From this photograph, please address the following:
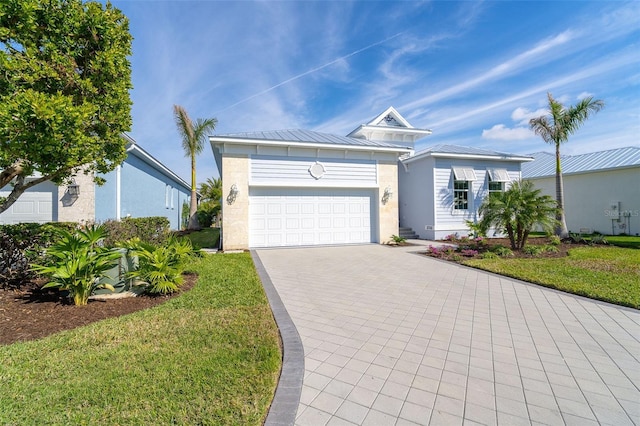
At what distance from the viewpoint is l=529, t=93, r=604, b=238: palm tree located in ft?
40.8

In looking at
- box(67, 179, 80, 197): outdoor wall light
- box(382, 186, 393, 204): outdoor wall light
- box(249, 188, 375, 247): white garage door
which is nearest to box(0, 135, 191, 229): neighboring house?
box(67, 179, 80, 197): outdoor wall light

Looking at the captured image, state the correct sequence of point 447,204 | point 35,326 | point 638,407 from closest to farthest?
point 638,407 → point 35,326 → point 447,204

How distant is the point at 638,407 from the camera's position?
7.56 feet

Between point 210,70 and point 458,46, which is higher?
point 458,46

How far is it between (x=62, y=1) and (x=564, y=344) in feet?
29.8

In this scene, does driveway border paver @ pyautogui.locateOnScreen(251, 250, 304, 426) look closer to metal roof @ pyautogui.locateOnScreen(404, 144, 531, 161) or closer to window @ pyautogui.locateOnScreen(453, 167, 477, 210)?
metal roof @ pyautogui.locateOnScreen(404, 144, 531, 161)

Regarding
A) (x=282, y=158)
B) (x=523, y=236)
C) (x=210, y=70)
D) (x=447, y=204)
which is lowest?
(x=523, y=236)

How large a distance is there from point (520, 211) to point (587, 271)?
2.86 meters

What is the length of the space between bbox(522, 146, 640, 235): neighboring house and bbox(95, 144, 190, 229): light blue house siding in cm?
2334

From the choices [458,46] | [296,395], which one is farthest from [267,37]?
[296,395]

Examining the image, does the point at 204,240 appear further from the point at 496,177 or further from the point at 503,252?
the point at 496,177

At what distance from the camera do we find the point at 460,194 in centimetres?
1459

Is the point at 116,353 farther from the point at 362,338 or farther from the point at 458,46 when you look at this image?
the point at 458,46

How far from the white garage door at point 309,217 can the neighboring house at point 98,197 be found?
5062 millimetres
